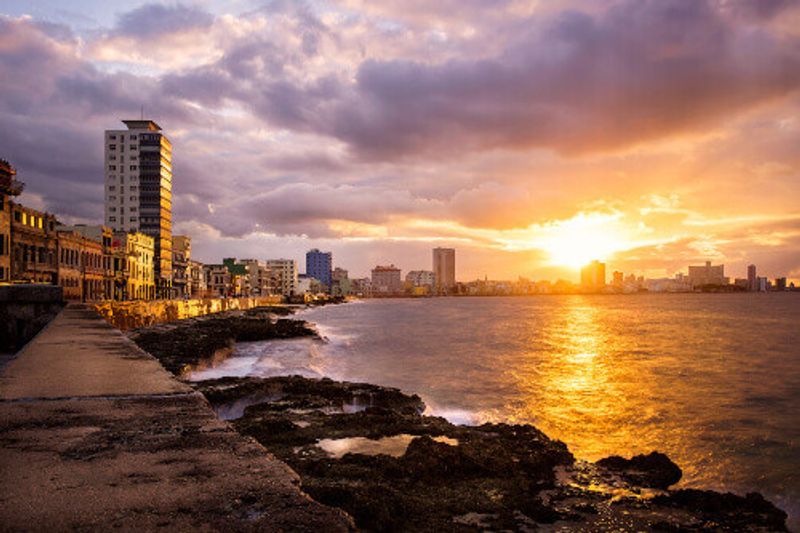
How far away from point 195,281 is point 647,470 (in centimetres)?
16047

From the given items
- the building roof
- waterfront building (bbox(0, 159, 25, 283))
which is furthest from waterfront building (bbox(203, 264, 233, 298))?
waterfront building (bbox(0, 159, 25, 283))

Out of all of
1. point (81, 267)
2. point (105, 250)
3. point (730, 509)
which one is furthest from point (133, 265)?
point (730, 509)

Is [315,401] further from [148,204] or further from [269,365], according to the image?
[148,204]

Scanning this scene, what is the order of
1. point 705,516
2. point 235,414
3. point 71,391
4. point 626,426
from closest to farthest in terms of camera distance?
point 71,391 < point 705,516 < point 235,414 < point 626,426

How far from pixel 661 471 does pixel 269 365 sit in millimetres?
25247

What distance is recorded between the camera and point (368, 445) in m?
13.9

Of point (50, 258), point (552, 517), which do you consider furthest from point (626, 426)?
point (50, 258)

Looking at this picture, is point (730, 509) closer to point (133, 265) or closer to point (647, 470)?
point (647, 470)

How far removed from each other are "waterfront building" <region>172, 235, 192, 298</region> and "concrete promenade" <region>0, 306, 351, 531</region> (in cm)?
14094

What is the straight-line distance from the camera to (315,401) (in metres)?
19.8

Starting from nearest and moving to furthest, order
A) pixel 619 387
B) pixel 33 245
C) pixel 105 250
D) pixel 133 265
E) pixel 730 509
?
pixel 730 509 → pixel 619 387 → pixel 33 245 → pixel 105 250 → pixel 133 265

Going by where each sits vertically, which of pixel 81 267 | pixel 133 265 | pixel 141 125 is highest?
pixel 141 125

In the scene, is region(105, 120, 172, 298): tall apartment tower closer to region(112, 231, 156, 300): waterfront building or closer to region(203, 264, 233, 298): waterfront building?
region(203, 264, 233, 298): waterfront building

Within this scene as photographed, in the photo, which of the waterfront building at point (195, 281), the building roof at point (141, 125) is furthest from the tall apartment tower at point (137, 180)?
the waterfront building at point (195, 281)
